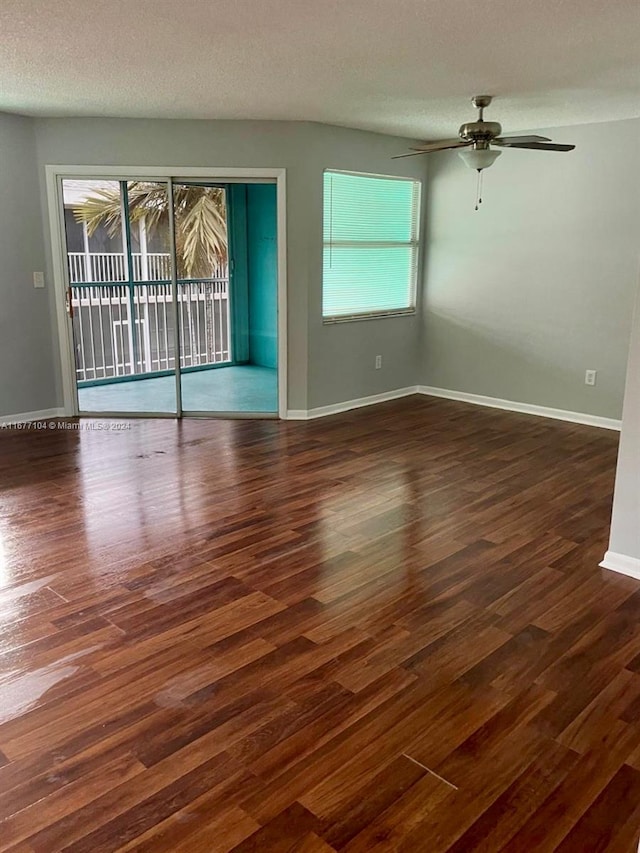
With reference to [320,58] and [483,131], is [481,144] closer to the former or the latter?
[483,131]

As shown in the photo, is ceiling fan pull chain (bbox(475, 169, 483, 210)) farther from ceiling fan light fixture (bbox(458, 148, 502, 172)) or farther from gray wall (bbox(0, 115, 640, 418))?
ceiling fan light fixture (bbox(458, 148, 502, 172))

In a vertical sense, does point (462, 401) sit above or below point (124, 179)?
below

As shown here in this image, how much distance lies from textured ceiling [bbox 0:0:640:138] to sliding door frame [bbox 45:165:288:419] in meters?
0.44

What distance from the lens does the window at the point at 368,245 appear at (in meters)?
5.91

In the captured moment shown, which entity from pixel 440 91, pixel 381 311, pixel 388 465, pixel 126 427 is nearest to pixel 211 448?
pixel 126 427

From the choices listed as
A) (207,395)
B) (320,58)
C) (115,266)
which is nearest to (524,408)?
(207,395)

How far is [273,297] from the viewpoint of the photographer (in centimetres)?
577

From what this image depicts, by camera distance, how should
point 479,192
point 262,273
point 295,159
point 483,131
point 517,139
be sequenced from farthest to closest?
point 479,192 < point 262,273 < point 295,159 < point 483,131 < point 517,139

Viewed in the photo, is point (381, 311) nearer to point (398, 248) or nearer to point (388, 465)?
point (398, 248)

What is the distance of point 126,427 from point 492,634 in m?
3.90

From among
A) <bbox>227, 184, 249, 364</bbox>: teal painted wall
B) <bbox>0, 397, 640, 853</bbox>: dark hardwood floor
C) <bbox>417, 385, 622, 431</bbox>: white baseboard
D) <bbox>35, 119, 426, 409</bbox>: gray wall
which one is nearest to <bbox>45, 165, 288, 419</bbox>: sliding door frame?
<bbox>35, 119, 426, 409</bbox>: gray wall

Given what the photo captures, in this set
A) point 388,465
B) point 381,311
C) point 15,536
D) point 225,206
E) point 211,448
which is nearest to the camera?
point 15,536

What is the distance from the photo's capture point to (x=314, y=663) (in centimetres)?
246

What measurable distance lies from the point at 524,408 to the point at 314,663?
175 inches
